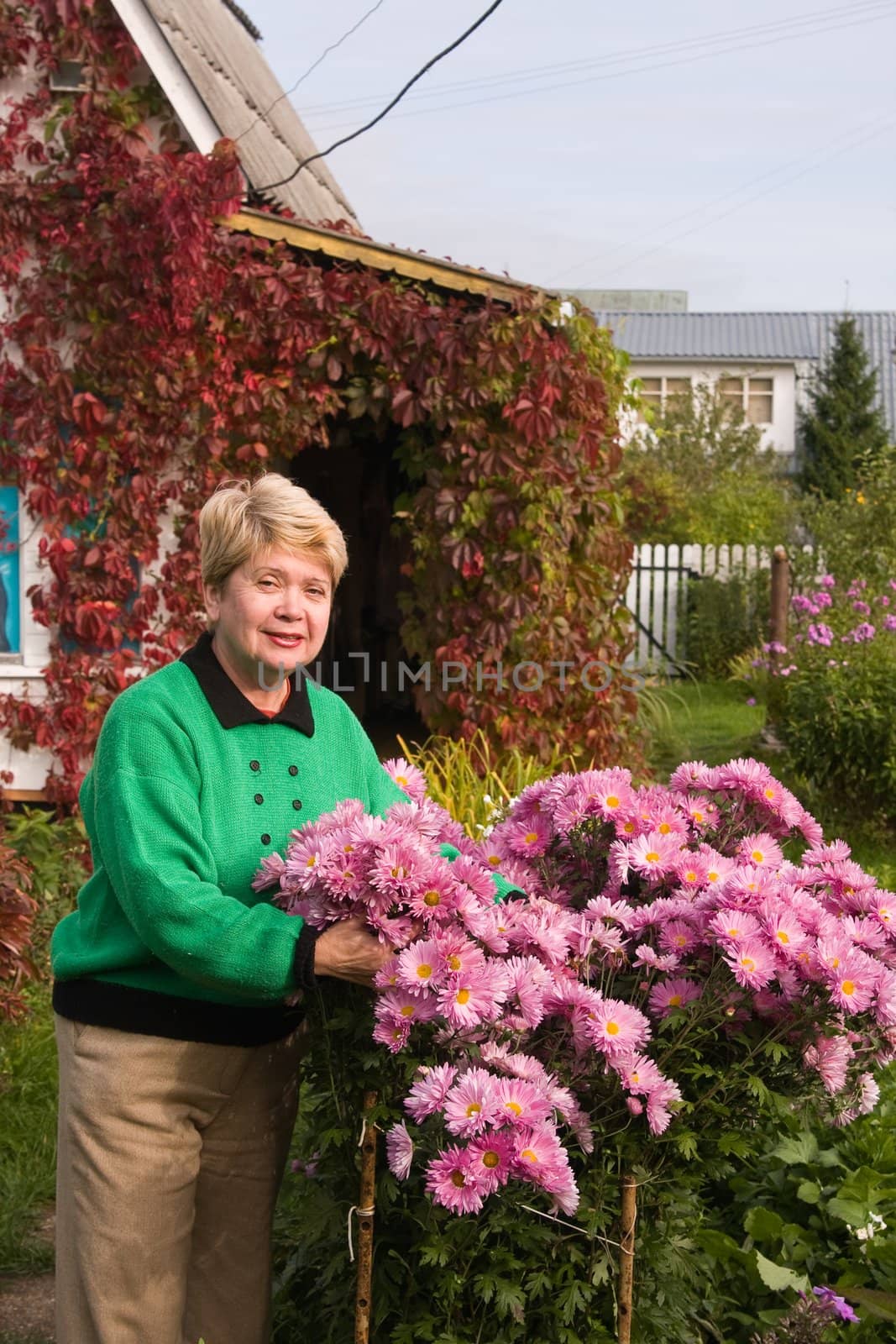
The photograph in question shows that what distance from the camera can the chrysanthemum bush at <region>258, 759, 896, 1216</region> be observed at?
1.84m

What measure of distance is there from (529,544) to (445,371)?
0.91m

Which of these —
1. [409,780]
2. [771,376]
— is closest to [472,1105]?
[409,780]

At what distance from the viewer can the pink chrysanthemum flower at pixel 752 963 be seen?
1.98m

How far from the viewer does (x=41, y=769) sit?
6.68 meters

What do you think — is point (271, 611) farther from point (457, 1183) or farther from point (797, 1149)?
point (797, 1149)

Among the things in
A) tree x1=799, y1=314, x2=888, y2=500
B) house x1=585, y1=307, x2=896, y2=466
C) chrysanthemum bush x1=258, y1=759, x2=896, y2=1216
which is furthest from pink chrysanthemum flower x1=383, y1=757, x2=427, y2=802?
house x1=585, y1=307, x2=896, y2=466

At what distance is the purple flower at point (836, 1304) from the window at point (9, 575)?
5256 millimetres

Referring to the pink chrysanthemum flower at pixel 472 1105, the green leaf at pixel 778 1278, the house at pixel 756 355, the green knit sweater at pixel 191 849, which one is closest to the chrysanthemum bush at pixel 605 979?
the pink chrysanthemum flower at pixel 472 1105

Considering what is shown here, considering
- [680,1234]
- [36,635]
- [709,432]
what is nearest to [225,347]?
[36,635]

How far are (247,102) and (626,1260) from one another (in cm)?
821

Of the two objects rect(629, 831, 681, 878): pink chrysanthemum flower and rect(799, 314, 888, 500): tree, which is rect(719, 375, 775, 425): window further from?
rect(629, 831, 681, 878): pink chrysanthemum flower

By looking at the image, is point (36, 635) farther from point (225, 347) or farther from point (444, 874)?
point (444, 874)

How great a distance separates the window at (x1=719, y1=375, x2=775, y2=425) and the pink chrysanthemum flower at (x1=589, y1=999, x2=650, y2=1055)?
3803cm

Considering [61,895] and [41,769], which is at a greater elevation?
[41,769]
